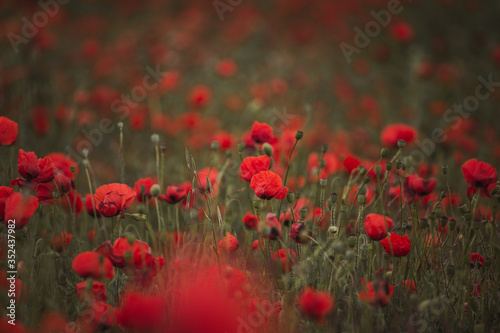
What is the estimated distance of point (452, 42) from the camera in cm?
434

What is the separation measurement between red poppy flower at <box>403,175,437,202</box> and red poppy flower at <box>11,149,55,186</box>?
3.58 feet

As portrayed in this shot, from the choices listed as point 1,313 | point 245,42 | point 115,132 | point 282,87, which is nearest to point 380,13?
point 245,42

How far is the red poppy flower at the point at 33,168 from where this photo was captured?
1.13m

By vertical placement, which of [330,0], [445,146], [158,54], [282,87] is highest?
[330,0]

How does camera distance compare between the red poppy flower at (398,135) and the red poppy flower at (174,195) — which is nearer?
the red poppy flower at (174,195)

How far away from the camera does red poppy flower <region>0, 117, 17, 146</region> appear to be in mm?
1240

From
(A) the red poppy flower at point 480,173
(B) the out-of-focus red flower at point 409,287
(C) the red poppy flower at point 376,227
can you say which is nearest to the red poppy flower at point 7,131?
(C) the red poppy flower at point 376,227

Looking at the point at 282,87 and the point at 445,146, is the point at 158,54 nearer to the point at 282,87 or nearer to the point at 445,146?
the point at 282,87

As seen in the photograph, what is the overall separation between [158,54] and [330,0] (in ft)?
10.4

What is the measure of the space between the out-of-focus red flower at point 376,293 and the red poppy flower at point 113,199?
27.4 inches

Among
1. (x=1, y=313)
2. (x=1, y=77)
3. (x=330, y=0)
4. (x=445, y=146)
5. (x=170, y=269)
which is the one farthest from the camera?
(x=330, y=0)

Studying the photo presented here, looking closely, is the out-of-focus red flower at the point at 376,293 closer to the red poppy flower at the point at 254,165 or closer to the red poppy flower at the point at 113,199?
the red poppy flower at the point at 254,165

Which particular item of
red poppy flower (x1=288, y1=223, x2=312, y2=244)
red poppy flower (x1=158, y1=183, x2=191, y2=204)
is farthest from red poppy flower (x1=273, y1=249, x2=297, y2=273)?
red poppy flower (x1=158, y1=183, x2=191, y2=204)

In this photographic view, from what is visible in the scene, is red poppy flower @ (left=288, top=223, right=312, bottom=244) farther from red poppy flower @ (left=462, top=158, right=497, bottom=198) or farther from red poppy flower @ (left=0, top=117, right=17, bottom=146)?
→ red poppy flower @ (left=0, top=117, right=17, bottom=146)
